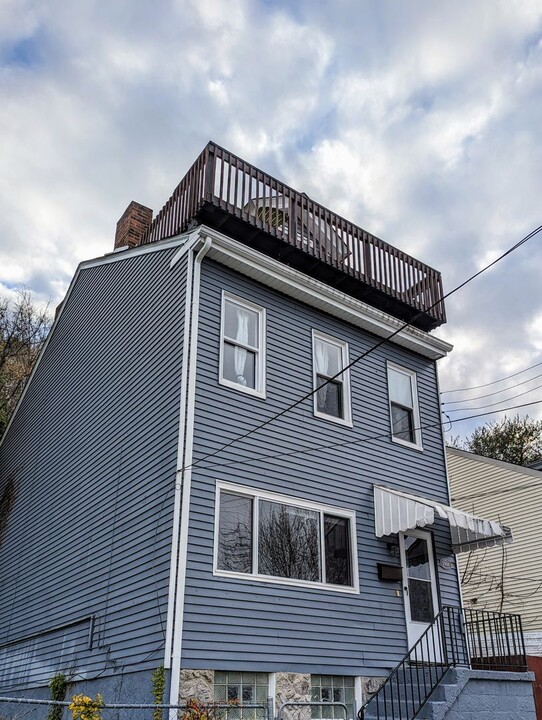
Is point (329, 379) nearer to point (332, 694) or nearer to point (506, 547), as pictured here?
point (332, 694)

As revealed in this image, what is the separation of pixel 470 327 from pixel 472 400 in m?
2.06

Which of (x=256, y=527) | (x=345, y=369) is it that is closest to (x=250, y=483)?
(x=256, y=527)

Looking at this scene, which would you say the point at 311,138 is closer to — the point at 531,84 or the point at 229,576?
the point at 531,84

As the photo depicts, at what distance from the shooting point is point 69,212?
688 inches

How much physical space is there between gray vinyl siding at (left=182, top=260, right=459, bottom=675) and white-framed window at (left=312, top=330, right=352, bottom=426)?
0.15m

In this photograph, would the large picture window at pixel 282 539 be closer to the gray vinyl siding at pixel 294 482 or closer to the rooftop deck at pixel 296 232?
the gray vinyl siding at pixel 294 482

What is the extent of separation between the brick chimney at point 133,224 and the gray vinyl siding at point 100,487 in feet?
2.59

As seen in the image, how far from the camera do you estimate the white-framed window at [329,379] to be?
37.3ft

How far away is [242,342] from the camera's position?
1053cm

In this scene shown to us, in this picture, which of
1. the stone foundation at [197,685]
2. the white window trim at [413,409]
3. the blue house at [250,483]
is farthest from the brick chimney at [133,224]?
the stone foundation at [197,685]

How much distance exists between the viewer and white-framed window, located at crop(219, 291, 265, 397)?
10.2m

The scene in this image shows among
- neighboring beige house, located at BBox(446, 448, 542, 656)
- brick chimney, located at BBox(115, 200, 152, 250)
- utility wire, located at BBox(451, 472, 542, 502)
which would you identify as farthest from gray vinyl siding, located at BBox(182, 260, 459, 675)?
utility wire, located at BBox(451, 472, 542, 502)

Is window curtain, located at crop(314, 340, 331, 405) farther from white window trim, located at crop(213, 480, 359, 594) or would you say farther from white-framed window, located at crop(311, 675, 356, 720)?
white-framed window, located at crop(311, 675, 356, 720)

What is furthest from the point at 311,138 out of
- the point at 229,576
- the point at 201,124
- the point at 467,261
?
the point at 229,576
